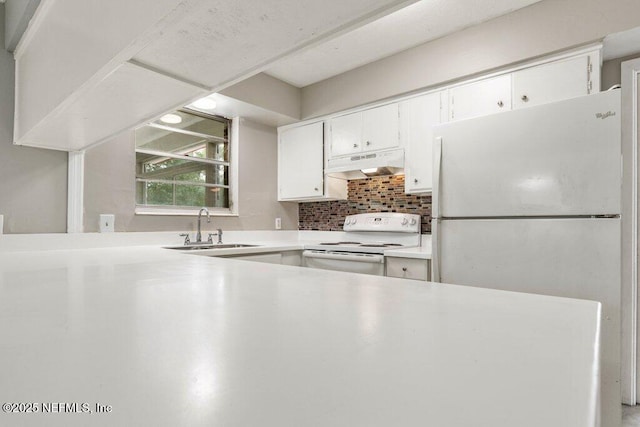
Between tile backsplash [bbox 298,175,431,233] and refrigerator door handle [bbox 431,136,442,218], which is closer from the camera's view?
refrigerator door handle [bbox 431,136,442,218]

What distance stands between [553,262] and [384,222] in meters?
1.64

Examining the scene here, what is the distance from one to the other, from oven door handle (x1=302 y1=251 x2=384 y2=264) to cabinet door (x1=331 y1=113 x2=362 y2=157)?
1009 millimetres

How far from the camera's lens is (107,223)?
2473mm

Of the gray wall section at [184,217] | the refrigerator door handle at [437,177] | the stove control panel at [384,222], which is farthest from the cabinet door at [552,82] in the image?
the gray wall section at [184,217]

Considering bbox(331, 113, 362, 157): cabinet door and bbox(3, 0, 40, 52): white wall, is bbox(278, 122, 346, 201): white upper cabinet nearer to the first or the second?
bbox(331, 113, 362, 157): cabinet door

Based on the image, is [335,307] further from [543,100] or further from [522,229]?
[543,100]

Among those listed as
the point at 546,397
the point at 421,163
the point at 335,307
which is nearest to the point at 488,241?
the point at 421,163

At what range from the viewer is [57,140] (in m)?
1.93

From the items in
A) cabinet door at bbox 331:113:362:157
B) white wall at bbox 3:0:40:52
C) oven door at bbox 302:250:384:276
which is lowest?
oven door at bbox 302:250:384:276

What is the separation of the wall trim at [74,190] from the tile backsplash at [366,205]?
223cm

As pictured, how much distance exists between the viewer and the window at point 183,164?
9.39ft

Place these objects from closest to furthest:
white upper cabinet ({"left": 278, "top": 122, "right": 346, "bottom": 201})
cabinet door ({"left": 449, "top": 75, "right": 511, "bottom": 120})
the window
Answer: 1. cabinet door ({"left": 449, "top": 75, "right": 511, "bottom": 120})
2. the window
3. white upper cabinet ({"left": 278, "top": 122, "right": 346, "bottom": 201})

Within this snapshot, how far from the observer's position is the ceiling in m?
2.29

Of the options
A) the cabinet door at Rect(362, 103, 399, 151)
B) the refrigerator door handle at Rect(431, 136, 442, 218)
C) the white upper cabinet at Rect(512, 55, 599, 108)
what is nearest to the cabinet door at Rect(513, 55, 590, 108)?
the white upper cabinet at Rect(512, 55, 599, 108)
